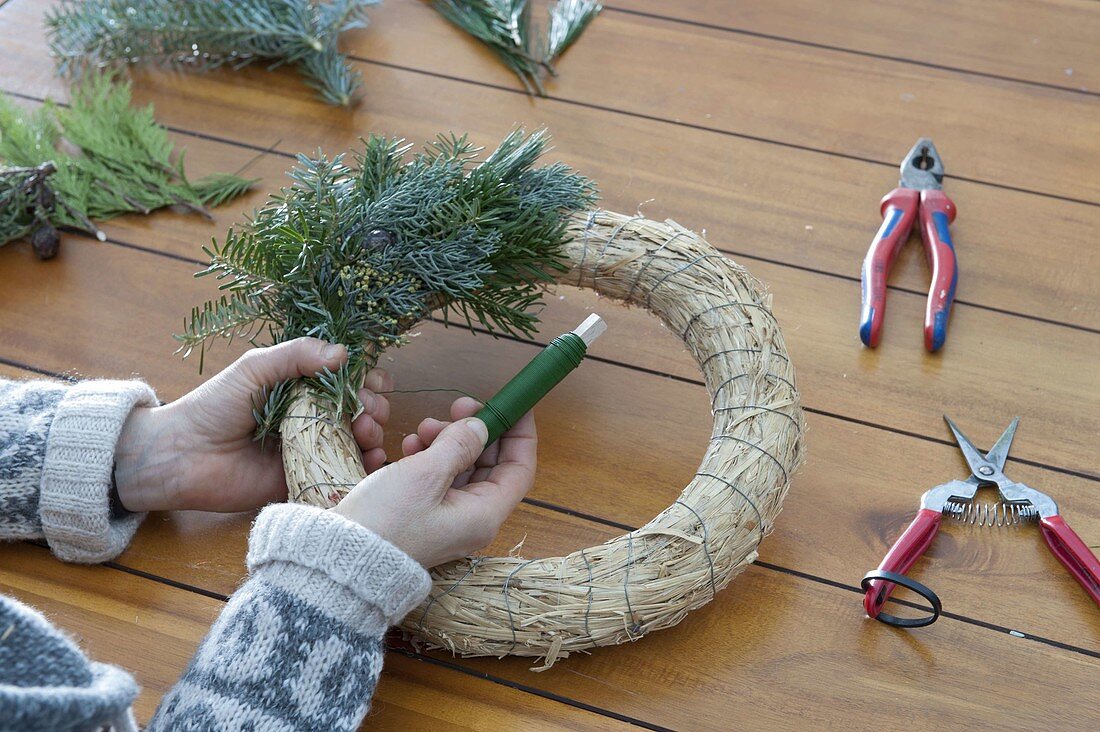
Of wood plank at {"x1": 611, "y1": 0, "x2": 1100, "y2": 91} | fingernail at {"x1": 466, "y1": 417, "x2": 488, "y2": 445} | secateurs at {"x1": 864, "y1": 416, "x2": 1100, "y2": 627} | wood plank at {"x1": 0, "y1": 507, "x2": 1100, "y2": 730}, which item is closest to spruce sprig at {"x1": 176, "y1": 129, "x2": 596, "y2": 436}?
fingernail at {"x1": 466, "y1": 417, "x2": 488, "y2": 445}

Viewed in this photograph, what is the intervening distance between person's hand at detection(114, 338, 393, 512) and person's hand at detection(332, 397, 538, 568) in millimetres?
87

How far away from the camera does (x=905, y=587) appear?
859mm

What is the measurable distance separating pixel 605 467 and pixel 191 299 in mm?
471

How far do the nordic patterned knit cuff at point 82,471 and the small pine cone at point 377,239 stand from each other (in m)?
0.24

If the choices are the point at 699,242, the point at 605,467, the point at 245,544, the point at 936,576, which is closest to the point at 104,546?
the point at 245,544

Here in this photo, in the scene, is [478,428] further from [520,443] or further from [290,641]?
[290,641]

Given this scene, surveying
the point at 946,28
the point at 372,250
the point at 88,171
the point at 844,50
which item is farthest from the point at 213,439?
the point at 946,28

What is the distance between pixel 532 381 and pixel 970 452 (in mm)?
401

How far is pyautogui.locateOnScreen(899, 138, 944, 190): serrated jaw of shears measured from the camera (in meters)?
1.14

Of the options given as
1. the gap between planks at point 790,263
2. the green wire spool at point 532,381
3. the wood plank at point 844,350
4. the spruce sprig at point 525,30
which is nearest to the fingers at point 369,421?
the green wire spool at point 532,381

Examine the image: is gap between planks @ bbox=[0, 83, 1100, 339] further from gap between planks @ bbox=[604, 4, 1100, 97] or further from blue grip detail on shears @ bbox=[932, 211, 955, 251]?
gap between planks @ bbox=[604, 4, 1100, 97]

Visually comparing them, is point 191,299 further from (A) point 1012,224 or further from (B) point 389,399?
(A) point 1012,224

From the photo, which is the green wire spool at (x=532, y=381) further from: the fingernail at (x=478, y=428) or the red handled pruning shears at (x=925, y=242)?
the red handled pruning shears at (x=925, y=242)

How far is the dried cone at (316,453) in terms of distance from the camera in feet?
2.64
